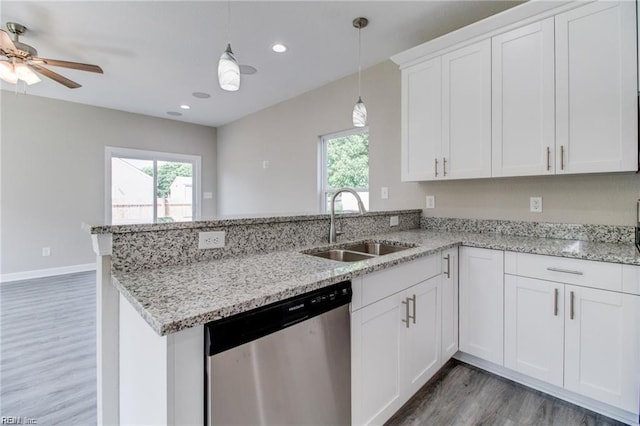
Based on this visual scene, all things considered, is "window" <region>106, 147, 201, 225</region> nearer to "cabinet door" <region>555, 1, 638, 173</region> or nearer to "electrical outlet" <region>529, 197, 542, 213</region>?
"electrical outlet" <region>529, 197, 542, 213</region>

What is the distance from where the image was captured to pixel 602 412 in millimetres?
1626

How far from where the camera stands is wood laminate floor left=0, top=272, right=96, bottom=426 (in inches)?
66.2

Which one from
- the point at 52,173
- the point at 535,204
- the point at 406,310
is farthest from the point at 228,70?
the point at 52,173

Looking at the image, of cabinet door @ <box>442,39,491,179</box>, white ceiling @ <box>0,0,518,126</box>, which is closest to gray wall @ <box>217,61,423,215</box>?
white ceiling @ <box>0,0,518,126</box>

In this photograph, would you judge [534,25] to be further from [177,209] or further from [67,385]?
[177,209]

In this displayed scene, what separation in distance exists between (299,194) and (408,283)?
2.89m

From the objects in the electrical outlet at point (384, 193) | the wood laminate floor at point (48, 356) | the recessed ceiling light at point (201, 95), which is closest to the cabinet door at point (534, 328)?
the electrical outlet at point (384, 193)

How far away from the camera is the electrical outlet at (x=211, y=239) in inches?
55.8

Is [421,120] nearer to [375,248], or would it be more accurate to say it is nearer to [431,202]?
[431,202]

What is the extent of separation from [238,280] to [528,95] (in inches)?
86.7

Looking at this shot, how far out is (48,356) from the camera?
7.29 ft

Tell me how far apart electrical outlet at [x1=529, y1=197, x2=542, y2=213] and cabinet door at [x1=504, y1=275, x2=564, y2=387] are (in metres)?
0.72

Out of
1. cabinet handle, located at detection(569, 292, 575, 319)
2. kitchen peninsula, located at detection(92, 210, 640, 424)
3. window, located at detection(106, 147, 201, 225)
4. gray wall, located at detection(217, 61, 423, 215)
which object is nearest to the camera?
kitchen peninsula, located at detection(92, 210, 640, 424)

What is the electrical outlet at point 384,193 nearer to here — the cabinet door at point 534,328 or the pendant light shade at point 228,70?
the cabinet door at point 534,328
